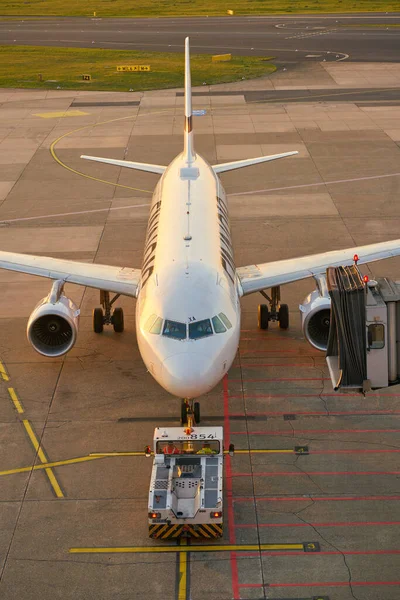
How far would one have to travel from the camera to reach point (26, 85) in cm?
8169

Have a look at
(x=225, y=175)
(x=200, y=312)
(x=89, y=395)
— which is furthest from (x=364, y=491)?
(x=225, y=175)

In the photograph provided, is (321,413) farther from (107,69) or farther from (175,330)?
(107,69)

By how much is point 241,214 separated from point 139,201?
576 cm

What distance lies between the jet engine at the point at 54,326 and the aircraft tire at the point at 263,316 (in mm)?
6579

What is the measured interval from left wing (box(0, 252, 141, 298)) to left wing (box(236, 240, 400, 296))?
3719mm

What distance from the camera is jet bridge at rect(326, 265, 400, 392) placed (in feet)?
73.8

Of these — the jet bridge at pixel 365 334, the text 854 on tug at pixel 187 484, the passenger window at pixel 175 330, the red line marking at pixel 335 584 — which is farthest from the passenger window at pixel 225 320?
the red line marking at pixel 335 584

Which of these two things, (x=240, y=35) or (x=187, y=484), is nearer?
(x=187, y=484)

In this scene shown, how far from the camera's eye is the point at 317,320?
30.4 m

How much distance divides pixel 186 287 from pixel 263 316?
7.95m

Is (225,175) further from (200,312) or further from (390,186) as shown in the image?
(200,312)

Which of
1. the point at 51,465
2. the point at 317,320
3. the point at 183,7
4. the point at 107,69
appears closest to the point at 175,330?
the point at 51,465

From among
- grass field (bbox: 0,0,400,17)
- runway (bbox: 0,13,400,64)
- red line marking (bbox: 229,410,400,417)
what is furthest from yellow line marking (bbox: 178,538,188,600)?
grass field (bbox: 0,0,400,17)

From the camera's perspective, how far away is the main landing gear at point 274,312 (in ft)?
109
